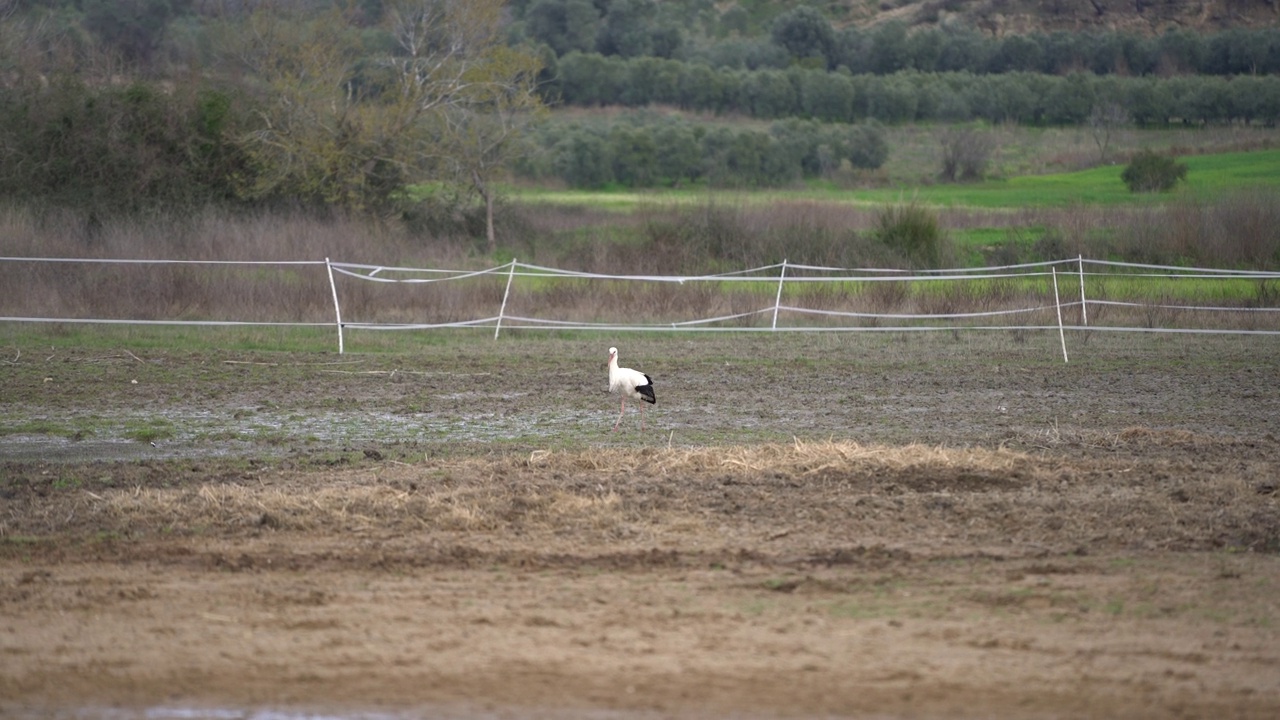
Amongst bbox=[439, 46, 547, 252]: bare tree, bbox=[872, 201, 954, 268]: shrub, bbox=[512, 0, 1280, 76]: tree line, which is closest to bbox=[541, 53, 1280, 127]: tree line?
bbox=[512, 0, 1280, 76]: tree line

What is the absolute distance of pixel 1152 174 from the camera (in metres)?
Answer: 41.0

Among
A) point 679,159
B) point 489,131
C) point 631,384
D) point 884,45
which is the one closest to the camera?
point 631,384

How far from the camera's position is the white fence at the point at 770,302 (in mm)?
20031

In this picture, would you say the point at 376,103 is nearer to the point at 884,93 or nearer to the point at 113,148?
the point at 113,148

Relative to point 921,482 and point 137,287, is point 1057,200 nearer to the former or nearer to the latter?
point 137,287

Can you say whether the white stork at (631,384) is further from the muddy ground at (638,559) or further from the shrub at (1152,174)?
the shrub at (1152,174)

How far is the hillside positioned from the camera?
260 ft

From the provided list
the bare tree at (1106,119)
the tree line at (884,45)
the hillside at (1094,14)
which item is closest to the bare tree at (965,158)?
the bare tree at (1106,119)

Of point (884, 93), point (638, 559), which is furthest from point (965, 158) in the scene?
point (638, 559)

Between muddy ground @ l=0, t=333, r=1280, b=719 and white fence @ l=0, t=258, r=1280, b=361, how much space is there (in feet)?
23.9

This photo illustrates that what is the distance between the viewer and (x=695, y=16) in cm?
10644

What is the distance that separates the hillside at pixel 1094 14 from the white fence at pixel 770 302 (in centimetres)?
6416

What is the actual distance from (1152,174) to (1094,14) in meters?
50.3

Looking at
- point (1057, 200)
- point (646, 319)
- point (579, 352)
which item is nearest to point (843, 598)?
point (579, 352)
